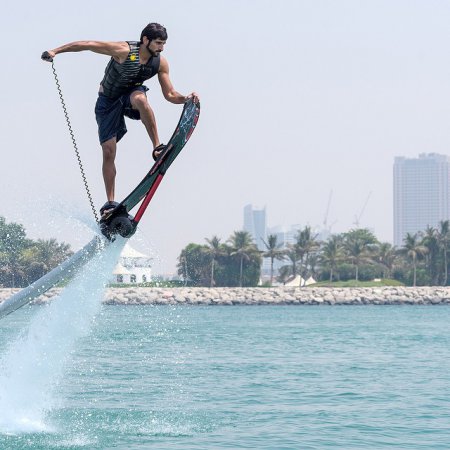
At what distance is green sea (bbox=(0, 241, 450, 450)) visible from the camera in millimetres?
19995

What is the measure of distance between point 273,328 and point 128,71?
6895cm

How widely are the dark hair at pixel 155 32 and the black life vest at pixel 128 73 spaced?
263mm

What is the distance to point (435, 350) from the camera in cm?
5319

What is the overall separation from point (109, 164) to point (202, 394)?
18.2 meters

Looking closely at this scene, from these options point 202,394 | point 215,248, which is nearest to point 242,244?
point 215,248

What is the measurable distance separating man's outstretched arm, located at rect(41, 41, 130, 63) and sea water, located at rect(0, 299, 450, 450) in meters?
5.35

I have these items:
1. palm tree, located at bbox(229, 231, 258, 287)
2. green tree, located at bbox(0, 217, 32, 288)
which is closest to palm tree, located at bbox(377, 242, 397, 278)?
palm tree, located at bbox(229, 231, 258, 287)

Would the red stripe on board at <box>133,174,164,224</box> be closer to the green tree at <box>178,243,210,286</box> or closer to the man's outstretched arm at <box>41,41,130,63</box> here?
the man's outstretched arm at <box>41,41,130,63</box>

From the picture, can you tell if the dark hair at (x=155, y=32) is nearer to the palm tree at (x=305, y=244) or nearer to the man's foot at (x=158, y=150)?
the man's foot at (x=158, y=150)

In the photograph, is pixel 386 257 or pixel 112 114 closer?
pixel 112 114

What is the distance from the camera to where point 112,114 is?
1351cm

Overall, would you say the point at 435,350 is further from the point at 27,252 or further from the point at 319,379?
the point at 27,252

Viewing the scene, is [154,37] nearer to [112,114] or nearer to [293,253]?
[112,114]

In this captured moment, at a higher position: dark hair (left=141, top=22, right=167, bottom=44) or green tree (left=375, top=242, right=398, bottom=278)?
green tree (left=375, top=242, right=398, bottom=278)
